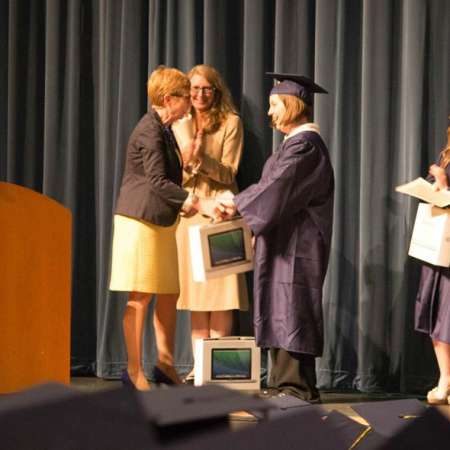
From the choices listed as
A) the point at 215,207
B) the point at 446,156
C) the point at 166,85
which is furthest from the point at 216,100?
the point at 446,156

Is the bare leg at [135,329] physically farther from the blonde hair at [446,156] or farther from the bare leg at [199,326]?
the blonde hair at [446,156]

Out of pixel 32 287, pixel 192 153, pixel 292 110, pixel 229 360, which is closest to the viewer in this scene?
pixel 32 287

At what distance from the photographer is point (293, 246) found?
407 cm

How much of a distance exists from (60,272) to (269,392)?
3.30 metres

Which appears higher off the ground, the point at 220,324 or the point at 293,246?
the point at 293,246

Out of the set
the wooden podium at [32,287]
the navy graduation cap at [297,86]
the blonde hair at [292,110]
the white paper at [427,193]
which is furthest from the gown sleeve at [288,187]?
the wooden podium at [32,287]

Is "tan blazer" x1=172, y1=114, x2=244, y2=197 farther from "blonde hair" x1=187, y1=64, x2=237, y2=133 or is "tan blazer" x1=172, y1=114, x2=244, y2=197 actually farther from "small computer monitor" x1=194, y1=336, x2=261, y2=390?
"small computer monitor" x1=194, y1=336, x2=261, y2=390

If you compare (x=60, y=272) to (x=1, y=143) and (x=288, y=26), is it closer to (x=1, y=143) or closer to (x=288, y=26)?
(x=288, y=26)

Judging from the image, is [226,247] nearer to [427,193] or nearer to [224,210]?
[224,210]

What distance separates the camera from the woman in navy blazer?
4.31 meters

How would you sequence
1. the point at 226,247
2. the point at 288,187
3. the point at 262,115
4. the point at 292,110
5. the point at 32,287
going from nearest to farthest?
the point at 32,287 → the point at 288,187 → the point at 292,110 → the point at 226,247 → the point at 262,115

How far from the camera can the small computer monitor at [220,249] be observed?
419 centimetres

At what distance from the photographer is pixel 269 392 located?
458cm

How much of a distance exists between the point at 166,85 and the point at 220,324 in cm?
125
